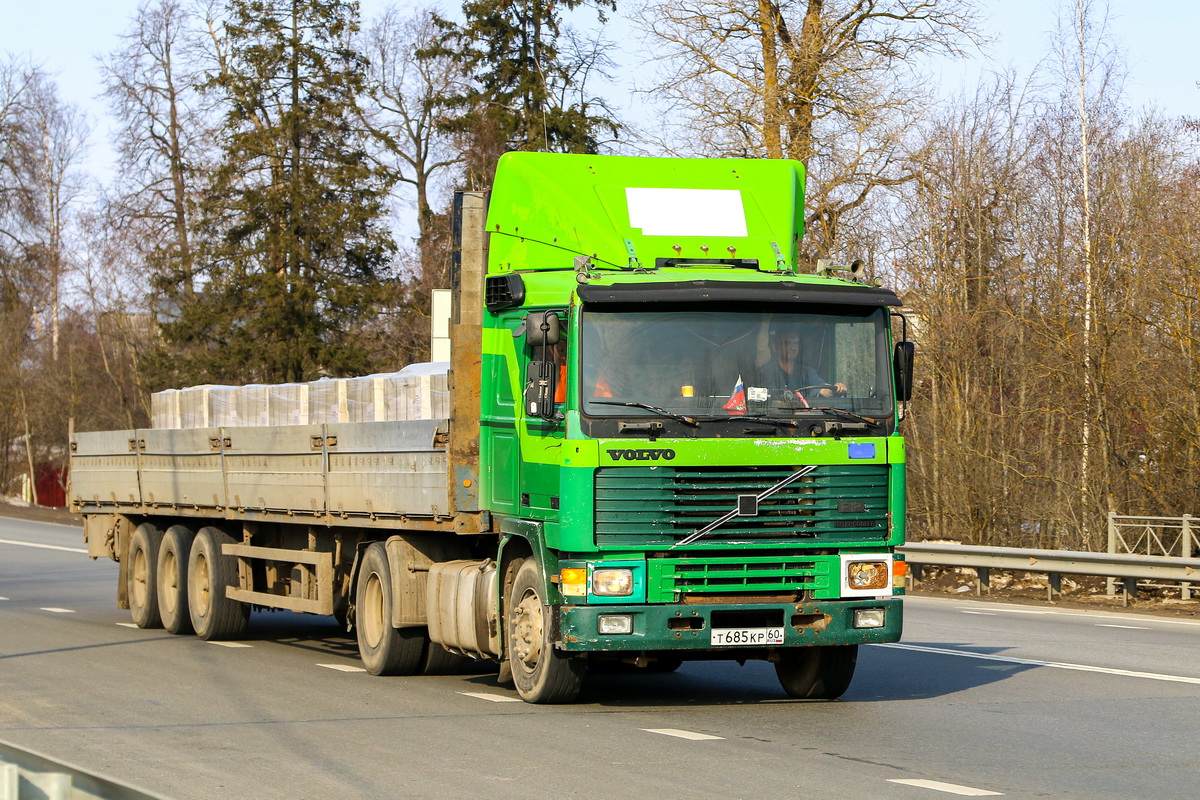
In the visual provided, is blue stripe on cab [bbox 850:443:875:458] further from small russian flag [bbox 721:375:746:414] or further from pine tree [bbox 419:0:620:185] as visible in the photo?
pine tree [bbox 419:0:620:185]

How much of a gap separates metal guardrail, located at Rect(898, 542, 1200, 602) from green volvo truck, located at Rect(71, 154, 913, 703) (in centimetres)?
956

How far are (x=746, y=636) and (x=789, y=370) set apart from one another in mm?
1712

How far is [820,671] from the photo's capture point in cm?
1097

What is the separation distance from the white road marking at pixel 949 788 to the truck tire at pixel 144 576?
11.6m

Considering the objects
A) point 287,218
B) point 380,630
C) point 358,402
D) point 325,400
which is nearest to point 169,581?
point 325,400

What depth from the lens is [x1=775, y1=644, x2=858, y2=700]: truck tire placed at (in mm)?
10891

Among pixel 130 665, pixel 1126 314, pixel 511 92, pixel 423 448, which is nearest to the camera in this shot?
pixel 423 448

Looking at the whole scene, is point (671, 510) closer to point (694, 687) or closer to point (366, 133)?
point (694, 687)

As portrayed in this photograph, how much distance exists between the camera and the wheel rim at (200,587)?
16.4 metres

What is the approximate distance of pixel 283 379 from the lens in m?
47.4

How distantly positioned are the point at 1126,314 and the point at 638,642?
50.9 ft

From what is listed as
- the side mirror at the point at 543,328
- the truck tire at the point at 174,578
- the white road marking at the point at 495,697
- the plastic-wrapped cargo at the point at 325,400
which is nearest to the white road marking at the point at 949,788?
the side mirror at the point at 543,328


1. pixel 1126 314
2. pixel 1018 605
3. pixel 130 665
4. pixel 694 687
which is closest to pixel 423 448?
pixel 694 687

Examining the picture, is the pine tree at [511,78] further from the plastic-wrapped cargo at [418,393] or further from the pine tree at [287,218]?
the plastic-wrapped cargo at [418,393]
